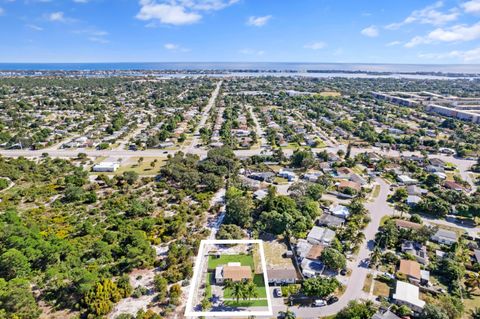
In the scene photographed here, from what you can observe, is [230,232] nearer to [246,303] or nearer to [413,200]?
[246,303]

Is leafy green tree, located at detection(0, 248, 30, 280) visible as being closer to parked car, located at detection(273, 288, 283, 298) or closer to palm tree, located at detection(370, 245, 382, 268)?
parked car, located at detection(273, 288, 283, 298)

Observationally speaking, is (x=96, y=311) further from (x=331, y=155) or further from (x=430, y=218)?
(x=331, y=155)

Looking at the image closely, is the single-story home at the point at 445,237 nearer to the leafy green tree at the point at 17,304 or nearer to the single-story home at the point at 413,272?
the single-story home at the point at 413,272

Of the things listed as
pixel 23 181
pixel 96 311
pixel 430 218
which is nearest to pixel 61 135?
pixel 23 181

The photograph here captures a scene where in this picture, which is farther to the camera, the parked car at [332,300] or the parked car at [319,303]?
the parked car at [332,300]

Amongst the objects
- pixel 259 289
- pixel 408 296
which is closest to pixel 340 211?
pixel 408 296

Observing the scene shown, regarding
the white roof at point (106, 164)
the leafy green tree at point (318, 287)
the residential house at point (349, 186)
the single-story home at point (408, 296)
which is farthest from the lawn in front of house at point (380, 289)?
the white roof at point (106, 164)
